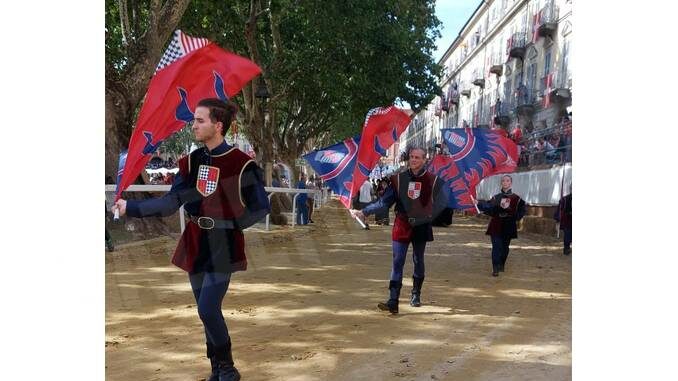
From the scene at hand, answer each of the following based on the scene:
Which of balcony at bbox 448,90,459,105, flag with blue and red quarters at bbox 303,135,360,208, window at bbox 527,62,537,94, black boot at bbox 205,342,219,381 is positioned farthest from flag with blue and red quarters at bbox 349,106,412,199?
balcony at bbox 448,90,459,105

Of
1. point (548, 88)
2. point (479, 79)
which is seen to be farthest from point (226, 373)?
point (479, 79)

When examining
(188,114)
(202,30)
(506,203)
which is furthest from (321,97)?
(188,114)

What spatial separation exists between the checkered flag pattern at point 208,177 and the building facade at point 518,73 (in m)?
15.6

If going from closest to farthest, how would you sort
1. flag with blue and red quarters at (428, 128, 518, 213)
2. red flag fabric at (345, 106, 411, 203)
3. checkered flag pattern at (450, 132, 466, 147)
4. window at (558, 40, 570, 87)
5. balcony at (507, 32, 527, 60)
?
red flag fabric at (345, 106, 411, 203)
flag with blue and red quarters at (428, 128, 518, 213)
checkered flag pattern at (450, 132, 466, 147)
window at (558, 40, 570, 87)
balcony at (507, 32, 527, 60)

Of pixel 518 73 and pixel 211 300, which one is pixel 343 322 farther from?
pixel 518 73

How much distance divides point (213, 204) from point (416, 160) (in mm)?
3404

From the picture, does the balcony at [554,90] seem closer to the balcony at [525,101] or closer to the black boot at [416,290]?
the balcony at [525,101]

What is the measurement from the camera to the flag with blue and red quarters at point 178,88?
488 centimetres

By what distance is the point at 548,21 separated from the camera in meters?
33.8

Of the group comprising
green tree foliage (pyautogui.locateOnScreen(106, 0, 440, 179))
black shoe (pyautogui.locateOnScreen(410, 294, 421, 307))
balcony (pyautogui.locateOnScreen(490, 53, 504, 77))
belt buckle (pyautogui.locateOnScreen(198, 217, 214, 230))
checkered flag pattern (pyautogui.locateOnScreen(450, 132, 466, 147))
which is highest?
balcony (pyautogui.locateOnScreen(490, 53, 504, 77))

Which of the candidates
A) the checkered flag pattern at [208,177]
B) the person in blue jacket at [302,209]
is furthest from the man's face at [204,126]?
the person in blue jacket at [302,209]

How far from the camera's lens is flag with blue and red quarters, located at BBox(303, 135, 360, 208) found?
31.8 ft

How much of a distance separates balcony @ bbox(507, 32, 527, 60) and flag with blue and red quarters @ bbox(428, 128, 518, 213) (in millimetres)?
26310

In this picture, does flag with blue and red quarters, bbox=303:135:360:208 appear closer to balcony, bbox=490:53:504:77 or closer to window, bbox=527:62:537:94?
window, bbox=527:62:537:94
